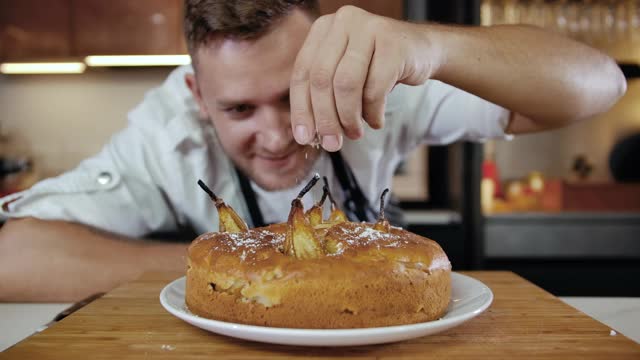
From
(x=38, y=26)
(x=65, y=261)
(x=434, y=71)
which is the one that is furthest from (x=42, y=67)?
(x=434, y=71)

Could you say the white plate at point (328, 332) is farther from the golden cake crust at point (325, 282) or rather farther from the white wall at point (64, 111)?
the white wall at point (64, 111)

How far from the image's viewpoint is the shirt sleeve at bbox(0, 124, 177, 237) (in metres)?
1.38

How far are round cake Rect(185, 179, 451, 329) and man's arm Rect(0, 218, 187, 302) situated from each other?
53 cm

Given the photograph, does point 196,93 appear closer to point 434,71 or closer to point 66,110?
point 434,71

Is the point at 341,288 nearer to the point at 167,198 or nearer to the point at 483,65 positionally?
the point at 483,65

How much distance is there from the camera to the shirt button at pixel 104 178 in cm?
146

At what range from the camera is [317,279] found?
62 centimetres

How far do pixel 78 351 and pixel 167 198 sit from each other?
102 cm

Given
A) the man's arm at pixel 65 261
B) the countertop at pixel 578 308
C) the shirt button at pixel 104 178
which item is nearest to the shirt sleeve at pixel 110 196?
the shirt button at pixel 104 178

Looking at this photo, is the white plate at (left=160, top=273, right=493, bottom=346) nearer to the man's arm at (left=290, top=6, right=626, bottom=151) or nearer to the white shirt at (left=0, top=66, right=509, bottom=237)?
the man's arm at (left=290, top=6, right=626, bottom=151)

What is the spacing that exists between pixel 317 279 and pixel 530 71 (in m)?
0.76

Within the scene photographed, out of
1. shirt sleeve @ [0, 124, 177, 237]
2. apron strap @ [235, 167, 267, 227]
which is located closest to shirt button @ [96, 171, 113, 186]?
shirt sleeve @ [0, 124, 177, 237]

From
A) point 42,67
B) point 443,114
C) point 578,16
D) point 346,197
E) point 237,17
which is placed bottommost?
point 346,197

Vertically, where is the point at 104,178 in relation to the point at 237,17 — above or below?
below
